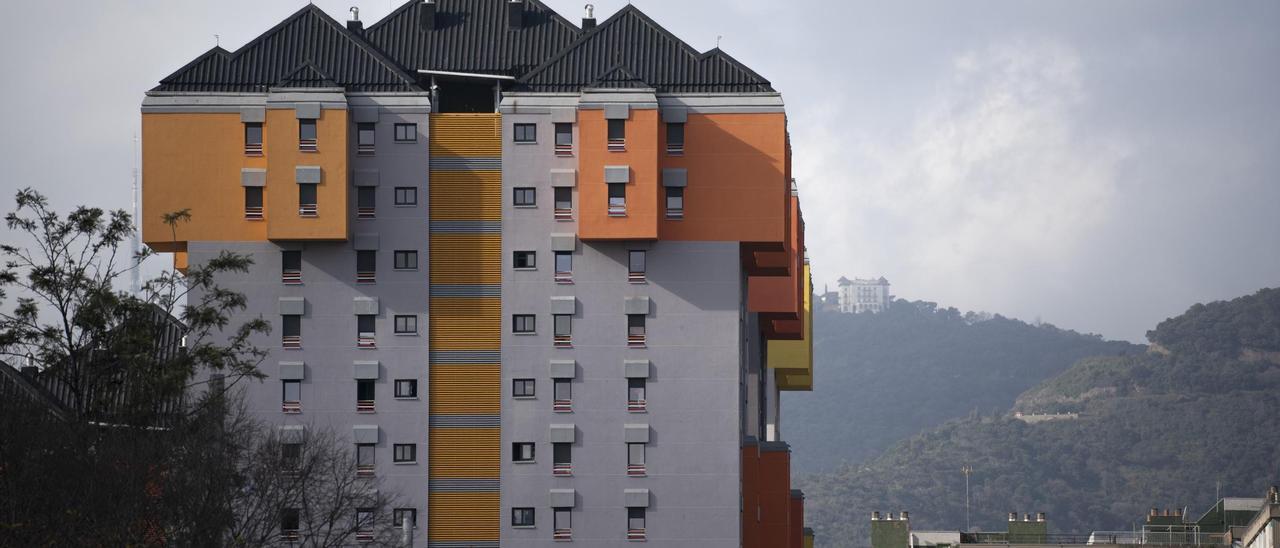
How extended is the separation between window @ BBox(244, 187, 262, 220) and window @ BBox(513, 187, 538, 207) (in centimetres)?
1186

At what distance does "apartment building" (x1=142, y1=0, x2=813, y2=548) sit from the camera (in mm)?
101500

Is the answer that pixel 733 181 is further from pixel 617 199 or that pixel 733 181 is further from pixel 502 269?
pixel 502 269

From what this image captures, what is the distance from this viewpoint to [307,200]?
334 ft

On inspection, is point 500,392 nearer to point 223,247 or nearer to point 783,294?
point 223,247

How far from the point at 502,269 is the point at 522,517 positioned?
1147cm

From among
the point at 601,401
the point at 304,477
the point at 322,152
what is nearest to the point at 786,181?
the point at 601,401

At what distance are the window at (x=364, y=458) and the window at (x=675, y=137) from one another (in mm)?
19643

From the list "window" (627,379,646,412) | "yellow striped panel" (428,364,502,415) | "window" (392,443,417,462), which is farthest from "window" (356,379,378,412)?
"window" (627,379,646,412)

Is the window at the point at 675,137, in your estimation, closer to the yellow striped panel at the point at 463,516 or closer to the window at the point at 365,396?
the window at the point at 365,396

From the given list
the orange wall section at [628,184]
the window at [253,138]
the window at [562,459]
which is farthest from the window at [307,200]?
the window at [562,459]

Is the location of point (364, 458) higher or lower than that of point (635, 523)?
higher

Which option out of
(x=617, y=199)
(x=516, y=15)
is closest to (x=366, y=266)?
(x=617, y=199)

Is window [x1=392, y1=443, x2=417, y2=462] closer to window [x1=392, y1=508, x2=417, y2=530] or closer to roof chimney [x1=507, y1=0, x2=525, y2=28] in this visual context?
window [x1=392, y1=508, x2=417, y2=530]

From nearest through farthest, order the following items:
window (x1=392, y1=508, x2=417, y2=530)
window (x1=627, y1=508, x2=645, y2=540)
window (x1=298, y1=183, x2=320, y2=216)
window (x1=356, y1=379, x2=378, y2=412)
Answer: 1. window (x1=392, y1=508, x2=417, y2=530)
2. window (x1=627, y1=508, x2=645, y2=540)
3. window (x1=298, y1=183, x2=320, y2=216)
4. window (x1=356, y1=379, x2=378, y2=412)
